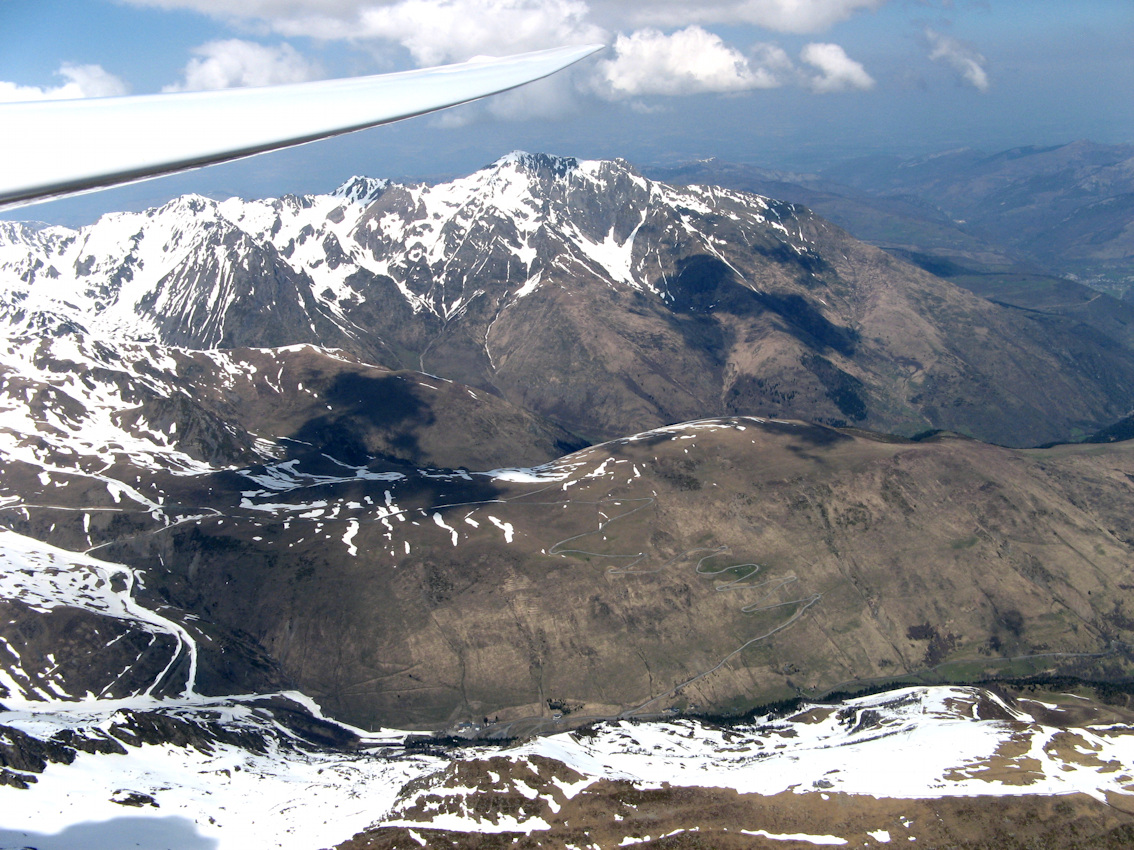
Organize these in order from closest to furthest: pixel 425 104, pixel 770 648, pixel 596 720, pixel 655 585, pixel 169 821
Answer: pixel 425 104 → pixel 169 821 → pixel 596 720 → pixel 770 648 → pixel 655 585

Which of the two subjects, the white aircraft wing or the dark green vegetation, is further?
the dark green vegetation

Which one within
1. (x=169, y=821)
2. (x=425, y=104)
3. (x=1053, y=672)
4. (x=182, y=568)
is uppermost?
(x=425, y=104)

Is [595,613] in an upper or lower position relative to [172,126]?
lower

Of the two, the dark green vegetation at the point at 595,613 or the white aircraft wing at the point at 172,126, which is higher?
the white aircraft wing at the point at 172,126

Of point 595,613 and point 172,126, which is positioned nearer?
point 172,126

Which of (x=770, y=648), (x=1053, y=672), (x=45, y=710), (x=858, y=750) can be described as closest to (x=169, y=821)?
(x=45, y=710)

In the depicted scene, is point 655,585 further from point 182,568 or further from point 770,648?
point 182,568

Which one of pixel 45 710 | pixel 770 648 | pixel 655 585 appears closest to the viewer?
pixel 45 710

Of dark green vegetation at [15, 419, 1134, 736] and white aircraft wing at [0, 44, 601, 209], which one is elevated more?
white aircraft wing at [0, 44, 601, 209]
